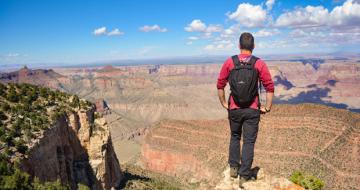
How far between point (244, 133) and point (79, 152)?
3019 cm

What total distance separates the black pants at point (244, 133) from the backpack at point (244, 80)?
0.50m

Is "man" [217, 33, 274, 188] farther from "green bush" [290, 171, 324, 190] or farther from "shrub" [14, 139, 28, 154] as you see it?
"shrub" [14, 139, 28, 154]

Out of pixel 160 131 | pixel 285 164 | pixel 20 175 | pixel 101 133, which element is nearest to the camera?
pixel 20 175

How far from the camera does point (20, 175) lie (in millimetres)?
18984

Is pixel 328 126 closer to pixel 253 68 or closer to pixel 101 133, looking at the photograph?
pixel 101 133

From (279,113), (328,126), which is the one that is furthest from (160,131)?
(328,126)

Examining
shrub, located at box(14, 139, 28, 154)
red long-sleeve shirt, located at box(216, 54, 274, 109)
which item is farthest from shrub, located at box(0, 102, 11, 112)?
red long-sleeve shirt, located at box(216, 54, 274, 109)

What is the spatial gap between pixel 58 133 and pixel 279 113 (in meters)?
51.8

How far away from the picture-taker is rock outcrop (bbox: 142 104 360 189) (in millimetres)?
60906

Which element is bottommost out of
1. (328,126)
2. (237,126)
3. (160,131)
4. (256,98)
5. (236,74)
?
(160,131)

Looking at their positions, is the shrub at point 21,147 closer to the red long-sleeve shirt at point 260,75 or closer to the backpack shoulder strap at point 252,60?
the red long-sleeve shirt at point 260,75

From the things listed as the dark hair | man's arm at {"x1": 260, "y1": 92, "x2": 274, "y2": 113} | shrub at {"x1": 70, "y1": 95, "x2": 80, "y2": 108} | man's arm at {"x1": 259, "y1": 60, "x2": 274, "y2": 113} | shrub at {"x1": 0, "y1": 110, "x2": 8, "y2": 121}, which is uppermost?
the dark hair

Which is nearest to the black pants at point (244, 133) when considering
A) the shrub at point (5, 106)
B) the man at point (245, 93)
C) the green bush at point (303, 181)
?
the man at point (245, 93)

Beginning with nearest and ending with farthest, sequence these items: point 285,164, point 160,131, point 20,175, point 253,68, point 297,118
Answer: point 253,68 < point 20,175 < point 285,164 < point 297,118 < point 160,131
